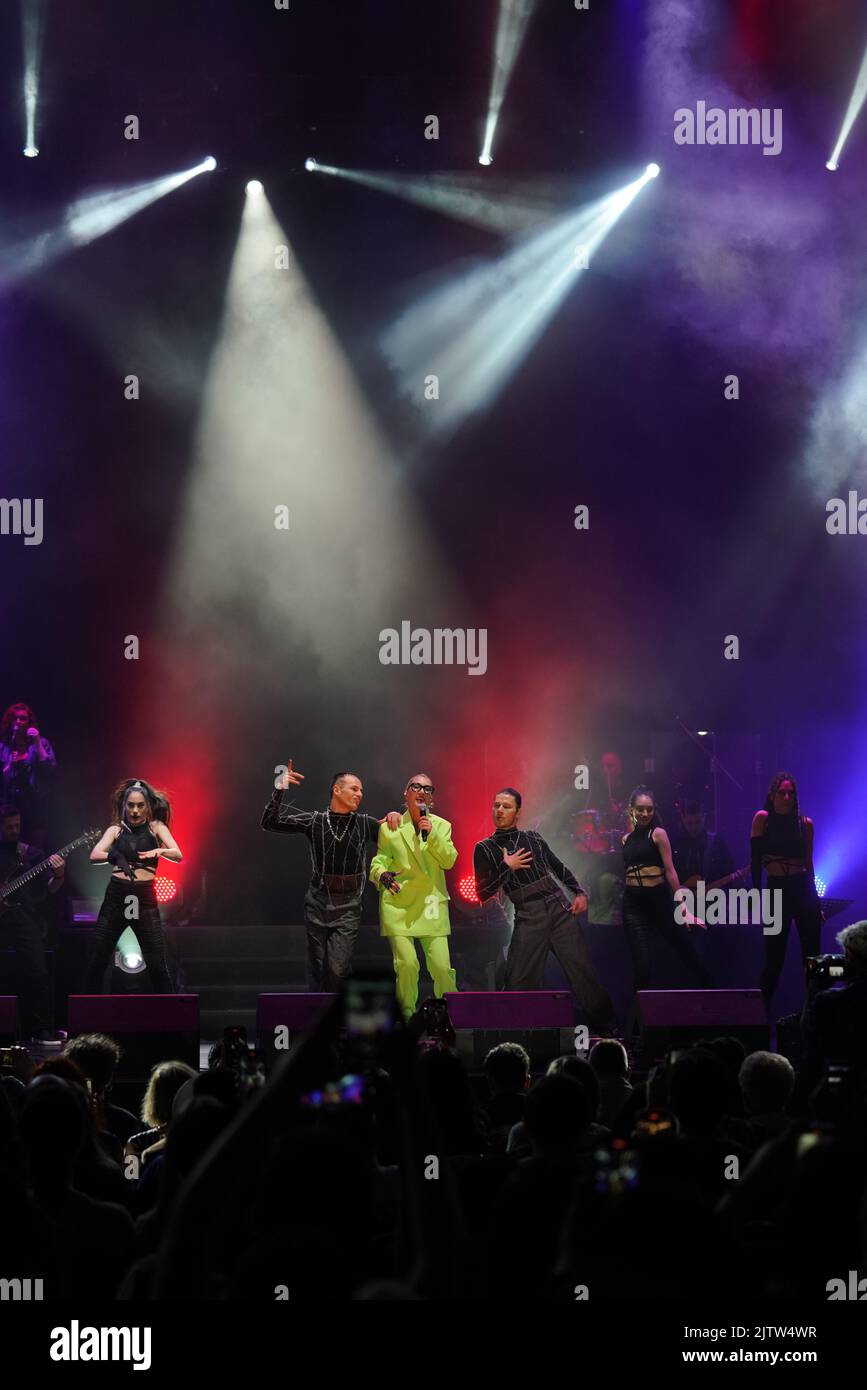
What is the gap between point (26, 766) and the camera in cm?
1094

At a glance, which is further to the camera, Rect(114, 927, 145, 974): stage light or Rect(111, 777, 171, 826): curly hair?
Rect(114, 927, 145, 974): stage light

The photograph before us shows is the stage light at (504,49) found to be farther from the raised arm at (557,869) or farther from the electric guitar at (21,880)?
the electric guitar at (21,880)

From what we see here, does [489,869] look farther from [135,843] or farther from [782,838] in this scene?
[135,843]

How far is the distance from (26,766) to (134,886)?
2.12 meters

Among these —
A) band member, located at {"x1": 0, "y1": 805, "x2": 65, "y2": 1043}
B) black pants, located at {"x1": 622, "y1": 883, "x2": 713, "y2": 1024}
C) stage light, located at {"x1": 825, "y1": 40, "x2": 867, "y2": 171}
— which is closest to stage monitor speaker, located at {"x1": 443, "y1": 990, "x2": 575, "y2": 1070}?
black pants, located at {"x1": 622, "y1": 883, "x2": 713, "y2": 1024}

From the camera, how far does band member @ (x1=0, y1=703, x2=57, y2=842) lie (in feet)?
35.3

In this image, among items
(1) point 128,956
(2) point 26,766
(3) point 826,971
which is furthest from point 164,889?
(3) point 826,971

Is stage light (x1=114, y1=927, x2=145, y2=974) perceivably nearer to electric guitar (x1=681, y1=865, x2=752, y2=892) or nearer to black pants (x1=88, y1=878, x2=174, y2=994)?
black pants (x1=88, y1=878, x2=174, y2=994)

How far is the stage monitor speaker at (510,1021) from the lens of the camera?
772cm

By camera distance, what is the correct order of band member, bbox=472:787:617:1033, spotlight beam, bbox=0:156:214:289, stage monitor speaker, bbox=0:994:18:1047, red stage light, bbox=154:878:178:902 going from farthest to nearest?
spotlight beam, bbox=0:156:214:289 < red stage light, bbox=154:878:178:902 < band member, bbox=472:787:617:1033 < stage monitor speaker, bbox=0:994:18:1047

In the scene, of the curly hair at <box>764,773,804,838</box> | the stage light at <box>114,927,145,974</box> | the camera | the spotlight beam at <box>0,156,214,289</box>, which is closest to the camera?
the camera

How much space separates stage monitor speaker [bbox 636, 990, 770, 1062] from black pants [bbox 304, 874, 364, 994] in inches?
90.3
